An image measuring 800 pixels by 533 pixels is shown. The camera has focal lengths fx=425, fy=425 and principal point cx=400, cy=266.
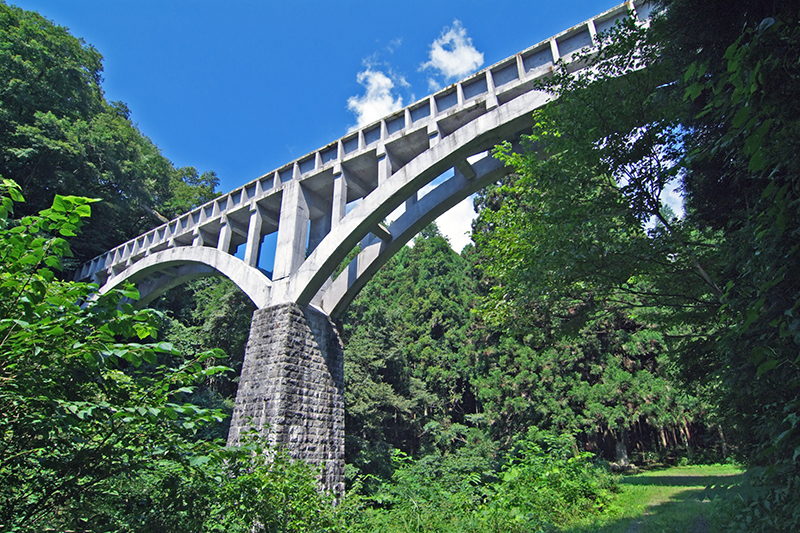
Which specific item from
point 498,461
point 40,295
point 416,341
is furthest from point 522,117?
point 416,341

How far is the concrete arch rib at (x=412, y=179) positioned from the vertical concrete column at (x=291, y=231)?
0.73 metres

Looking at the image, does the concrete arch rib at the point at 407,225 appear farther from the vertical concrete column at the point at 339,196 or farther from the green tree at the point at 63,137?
the green tree at the point at 63,137

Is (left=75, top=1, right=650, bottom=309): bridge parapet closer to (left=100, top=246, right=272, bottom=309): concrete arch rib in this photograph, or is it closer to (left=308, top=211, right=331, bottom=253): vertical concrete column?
(left=308, top=211, right=331, bottom=253): vertical concrete column

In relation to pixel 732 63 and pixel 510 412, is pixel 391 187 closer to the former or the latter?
pixel 732 63

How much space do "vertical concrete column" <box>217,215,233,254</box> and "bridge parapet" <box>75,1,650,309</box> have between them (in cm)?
3

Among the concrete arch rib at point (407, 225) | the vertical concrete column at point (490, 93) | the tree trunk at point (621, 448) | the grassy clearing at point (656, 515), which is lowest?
the grassy clearing at point (656, 515)

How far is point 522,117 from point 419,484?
7.85 meters

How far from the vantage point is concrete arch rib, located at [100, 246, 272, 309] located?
11273 millimetres

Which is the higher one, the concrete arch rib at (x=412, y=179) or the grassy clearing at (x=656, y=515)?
the concrete arch rib at (x=412, y=179)

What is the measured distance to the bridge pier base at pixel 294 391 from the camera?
8.98m

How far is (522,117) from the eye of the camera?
9055 millimetres

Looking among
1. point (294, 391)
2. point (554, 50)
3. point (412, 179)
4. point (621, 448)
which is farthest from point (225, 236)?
point (621, 448)

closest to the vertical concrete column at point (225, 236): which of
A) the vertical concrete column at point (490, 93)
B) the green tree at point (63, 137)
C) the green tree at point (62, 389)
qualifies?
the green tree at point (63, 137)

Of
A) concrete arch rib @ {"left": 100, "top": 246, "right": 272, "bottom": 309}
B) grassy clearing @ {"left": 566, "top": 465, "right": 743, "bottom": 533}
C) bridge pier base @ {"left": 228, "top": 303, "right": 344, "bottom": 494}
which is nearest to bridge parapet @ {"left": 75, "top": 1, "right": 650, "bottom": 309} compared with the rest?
concrete arch rib @ {"left": 100, "top": 246, "right": 272, "bottom": 309}
